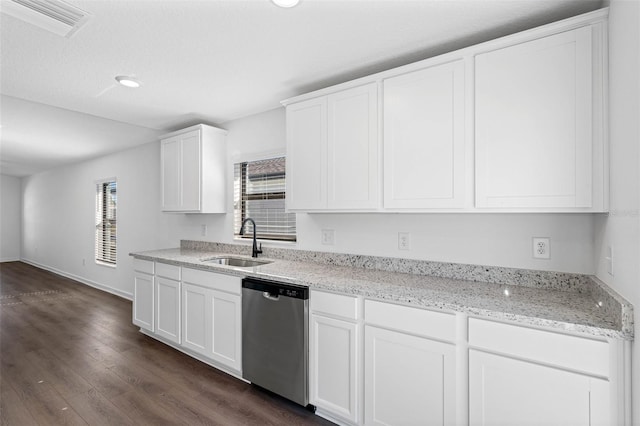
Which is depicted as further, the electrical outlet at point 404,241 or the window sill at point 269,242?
the window sill at point 269,242

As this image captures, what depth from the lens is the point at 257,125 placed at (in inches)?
137

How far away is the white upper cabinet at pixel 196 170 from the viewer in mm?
3535

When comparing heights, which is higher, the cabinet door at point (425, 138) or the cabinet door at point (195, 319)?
the cabinet door at point (425, 138)

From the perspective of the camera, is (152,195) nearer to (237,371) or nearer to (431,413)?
(237,371)

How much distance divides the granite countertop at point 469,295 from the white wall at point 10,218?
10324 mm

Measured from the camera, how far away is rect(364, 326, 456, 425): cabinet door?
1658mm

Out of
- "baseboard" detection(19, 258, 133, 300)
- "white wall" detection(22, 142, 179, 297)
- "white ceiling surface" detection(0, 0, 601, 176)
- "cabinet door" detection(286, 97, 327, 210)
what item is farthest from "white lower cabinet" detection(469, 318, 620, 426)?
"baseboard" detection(19, 258, 133, 300)

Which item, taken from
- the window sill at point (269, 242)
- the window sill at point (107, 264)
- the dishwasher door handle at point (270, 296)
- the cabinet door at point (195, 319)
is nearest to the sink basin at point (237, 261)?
the window sill at point (269, 242)

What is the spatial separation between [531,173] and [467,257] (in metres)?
0.70

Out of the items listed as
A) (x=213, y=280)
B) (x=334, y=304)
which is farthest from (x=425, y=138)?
(x=213, y=280)

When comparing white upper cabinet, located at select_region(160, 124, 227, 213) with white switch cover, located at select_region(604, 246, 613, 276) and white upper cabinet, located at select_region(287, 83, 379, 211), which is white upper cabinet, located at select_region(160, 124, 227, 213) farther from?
white switch cover, located at select_region(604, 246, 613, 276)

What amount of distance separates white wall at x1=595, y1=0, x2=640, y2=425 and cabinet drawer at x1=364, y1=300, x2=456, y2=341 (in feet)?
2.29

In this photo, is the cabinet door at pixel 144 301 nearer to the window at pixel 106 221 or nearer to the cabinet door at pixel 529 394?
the window at pixel 106 221

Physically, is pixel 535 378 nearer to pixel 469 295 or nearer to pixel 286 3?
pixel 469 295
